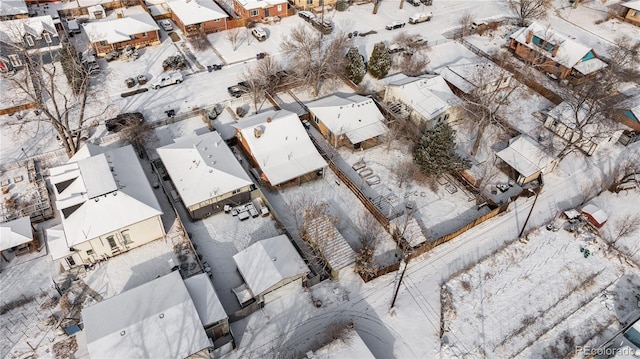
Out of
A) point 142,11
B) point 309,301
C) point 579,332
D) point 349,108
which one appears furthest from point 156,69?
point 579,332

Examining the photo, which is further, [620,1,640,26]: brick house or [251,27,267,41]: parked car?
[620,1,640,26]: brick house

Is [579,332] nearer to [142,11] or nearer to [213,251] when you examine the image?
[213,251]

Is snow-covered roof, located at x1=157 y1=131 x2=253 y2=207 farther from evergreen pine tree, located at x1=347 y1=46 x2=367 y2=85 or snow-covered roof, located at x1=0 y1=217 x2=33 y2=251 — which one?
evergreen pine tree, located at x1=347 y1=46 x2=367 y2=85

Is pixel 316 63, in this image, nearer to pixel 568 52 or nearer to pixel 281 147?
pixel 281 147

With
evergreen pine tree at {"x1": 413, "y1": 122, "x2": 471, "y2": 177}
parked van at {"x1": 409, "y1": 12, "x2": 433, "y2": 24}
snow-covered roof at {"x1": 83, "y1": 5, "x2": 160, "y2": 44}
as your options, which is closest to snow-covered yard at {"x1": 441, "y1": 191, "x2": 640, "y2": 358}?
evergreen pine tree at {"x1": 413, "y1": 122, "x2": 471, "y2": 177}

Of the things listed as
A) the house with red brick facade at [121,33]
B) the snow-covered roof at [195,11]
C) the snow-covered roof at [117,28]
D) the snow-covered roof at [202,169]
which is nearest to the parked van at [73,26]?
the house with red brick facade at [121,33]

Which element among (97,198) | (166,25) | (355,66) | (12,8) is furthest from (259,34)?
(97,198)

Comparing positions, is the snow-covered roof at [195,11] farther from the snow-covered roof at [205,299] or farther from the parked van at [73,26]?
the snow-covered roof at [205,299]
